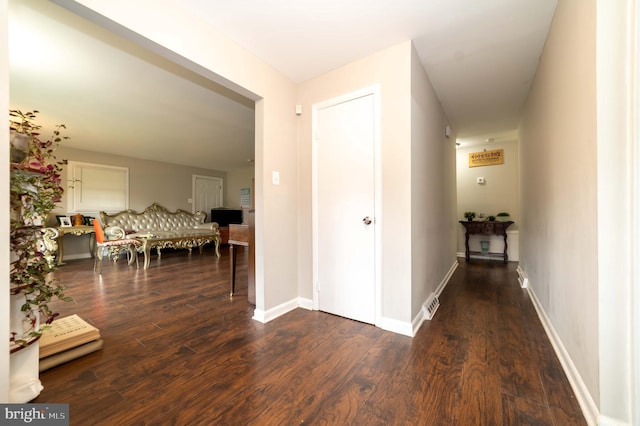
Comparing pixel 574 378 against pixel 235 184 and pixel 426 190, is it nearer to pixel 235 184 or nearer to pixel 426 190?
pixel 426 190

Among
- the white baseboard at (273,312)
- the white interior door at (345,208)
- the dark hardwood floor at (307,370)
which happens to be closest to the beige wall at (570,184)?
the dark hardwood floor at (307,370)

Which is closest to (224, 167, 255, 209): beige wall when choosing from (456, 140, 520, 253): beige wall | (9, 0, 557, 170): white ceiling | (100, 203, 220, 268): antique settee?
(100, 203, 220, 268): antique settee

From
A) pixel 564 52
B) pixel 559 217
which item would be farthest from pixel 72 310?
pixel 564 52

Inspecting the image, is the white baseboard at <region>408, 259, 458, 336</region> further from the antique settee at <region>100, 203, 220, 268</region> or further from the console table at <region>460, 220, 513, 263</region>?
the antique settee at <region>100, 203, 220, 268</region>

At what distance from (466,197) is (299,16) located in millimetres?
5093

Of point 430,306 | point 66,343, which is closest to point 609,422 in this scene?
point 430,306

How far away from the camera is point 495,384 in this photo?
4.55 feet

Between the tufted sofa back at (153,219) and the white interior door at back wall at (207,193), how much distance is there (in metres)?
0.44

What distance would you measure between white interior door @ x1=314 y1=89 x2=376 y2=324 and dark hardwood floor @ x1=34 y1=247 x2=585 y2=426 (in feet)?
0.76

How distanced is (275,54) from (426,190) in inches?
75.6

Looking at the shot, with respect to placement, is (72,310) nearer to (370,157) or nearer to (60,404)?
(60,404)

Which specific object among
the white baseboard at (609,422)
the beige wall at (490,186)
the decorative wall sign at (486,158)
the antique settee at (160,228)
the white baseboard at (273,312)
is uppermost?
the decorative wall sign at (486,158)

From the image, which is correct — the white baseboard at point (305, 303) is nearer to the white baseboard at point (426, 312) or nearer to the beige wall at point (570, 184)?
the white baseboard at point (426, 312)

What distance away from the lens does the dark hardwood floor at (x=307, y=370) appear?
1190mm
